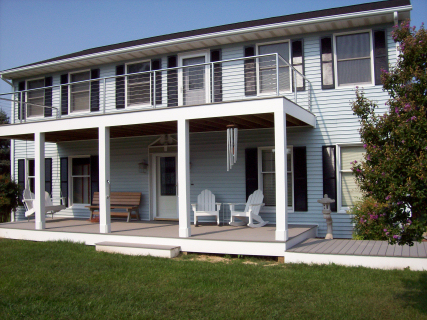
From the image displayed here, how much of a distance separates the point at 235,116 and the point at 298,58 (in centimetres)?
295

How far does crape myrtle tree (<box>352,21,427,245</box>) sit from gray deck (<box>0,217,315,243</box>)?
140 inches

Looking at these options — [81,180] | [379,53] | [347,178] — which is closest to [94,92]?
[81,180]

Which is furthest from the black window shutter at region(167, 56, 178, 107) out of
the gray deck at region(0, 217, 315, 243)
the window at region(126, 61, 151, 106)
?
the gray deck at region(0, 217, 315, 243)

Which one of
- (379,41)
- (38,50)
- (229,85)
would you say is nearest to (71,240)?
(229,85)

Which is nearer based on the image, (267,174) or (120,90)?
(267,174)

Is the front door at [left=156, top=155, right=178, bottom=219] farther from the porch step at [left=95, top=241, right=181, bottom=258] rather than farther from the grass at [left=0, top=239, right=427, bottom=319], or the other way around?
the grass at [left=0, top=239, right=427, bottom=319]

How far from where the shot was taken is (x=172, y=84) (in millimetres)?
11258

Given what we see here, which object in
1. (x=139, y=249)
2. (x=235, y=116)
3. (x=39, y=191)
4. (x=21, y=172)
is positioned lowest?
(x=139, y=249)

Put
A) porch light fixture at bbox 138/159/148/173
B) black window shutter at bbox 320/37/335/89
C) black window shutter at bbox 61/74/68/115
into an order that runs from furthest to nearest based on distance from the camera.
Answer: black window shutter at bbox 61/74/68/115, porch light fixture at bbox 138/159/148/173, black window shutter at bbox 320/37/335/89

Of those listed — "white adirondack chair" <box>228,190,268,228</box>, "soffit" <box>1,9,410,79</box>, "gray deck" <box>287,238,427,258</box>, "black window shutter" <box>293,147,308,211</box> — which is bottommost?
"gray deck" <box>287,238,427,258</box>

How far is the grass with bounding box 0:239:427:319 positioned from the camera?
4621 millimetres

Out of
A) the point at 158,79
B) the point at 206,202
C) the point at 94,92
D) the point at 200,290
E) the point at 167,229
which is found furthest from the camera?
the point at 94,92

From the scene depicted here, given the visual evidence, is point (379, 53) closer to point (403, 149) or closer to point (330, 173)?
point (330, 173)

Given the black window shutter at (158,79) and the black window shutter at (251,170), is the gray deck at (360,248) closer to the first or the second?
the black window shutter at (251,170)
